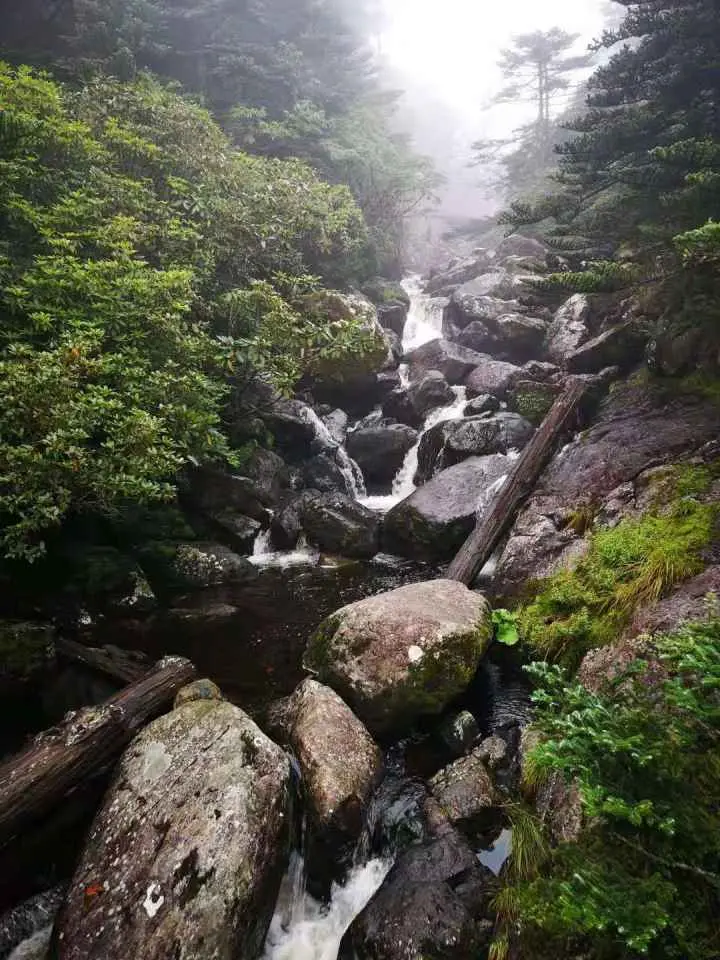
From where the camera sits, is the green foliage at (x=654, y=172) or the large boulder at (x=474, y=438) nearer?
the green foliage at (x=654, y=172)

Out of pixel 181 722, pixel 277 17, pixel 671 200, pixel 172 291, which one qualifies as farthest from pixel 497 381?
pixel 277 17

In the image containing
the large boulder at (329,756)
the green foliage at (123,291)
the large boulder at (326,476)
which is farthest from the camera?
the large boulder at (326,476)

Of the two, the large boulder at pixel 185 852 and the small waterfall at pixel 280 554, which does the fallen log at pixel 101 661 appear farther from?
the small waterfall at pixel 280 554

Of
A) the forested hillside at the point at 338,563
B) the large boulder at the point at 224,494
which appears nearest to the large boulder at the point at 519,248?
the forested hillside at the point at 338,563

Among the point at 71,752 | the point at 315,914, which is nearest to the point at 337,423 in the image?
the point at 71,752

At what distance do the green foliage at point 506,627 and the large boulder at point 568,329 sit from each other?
31.4ft

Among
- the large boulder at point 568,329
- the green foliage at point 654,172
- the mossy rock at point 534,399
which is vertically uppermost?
the green foliage at point 654,172

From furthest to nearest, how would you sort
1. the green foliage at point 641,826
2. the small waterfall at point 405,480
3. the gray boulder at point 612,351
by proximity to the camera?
the small waterfall at point 405,480, the gray boulder at point 612,351, the green foliage at point 641,826

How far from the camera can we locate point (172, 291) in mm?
10359

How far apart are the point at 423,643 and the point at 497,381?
11.9 metres

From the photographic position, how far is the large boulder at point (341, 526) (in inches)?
438

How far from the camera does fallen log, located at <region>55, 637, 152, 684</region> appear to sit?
6110mm

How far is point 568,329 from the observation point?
15578 millimetres

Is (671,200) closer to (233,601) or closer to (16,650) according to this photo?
(233,601)
